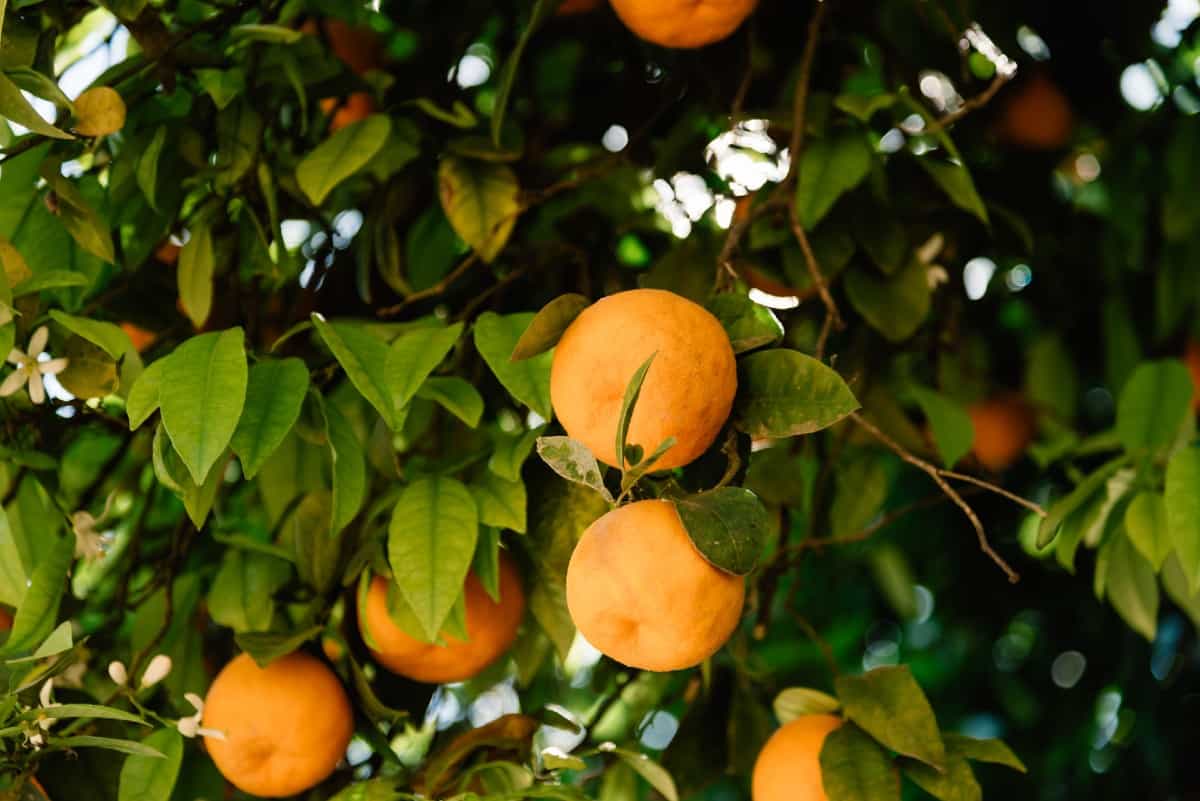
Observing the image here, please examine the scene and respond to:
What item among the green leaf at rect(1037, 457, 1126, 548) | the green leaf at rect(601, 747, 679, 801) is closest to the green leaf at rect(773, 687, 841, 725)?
the green leaf at rect(601, 747, 679, 801)

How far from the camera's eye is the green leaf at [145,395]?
2.93ft

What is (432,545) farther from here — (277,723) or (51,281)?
(51,281)

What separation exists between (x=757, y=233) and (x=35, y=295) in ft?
2.33

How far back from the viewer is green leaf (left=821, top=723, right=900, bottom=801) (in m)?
0.96

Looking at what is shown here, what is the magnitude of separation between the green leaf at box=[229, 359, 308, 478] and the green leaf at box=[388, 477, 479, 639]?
4.8 inches

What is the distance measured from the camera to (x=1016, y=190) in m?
1.86

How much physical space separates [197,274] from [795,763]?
702 millimetres

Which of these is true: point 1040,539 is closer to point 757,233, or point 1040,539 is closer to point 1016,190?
point 757,233

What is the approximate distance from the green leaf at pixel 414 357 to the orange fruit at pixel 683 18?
1.16ft

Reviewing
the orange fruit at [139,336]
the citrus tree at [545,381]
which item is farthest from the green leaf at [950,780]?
the orange fruit at [139,336]

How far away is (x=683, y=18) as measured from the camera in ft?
3.68

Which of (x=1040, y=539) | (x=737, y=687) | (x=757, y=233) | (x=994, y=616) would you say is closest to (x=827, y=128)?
(x=757, y=233)

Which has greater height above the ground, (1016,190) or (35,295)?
(35,295)

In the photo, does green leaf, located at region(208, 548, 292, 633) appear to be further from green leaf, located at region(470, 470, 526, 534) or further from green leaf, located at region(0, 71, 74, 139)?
green leaf, located at region(0, 71, 74, 139)
